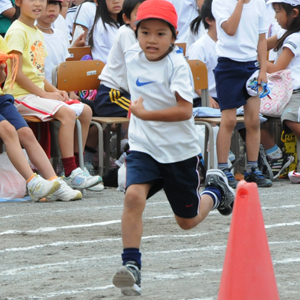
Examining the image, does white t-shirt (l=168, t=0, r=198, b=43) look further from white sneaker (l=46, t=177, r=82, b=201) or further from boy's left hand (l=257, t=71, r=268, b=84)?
white sneaker (l=46, t=177, r=82, b=201)

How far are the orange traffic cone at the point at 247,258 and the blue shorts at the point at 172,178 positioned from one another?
0.85m

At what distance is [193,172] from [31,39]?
3.86 m

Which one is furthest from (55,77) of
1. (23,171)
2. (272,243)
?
(272,243)

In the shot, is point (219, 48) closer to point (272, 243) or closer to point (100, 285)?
Result: point (272, 243)

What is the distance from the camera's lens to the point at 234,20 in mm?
7562

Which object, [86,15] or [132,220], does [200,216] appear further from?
[86,15]

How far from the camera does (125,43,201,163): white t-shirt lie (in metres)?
4.25

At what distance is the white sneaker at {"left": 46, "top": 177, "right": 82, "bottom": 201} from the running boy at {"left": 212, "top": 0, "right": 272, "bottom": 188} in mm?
1546

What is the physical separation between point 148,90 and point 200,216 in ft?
3.00

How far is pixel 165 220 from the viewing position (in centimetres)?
616

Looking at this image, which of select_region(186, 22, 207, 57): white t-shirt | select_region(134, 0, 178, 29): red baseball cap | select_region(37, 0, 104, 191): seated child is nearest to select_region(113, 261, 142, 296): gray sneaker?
select_region(134, 0, 178, 29): red baseball cap

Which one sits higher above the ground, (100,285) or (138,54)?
(138,54)

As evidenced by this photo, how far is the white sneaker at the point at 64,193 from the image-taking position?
23.5 ft

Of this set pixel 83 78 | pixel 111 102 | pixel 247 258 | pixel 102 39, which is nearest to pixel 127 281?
pixel 247 258
